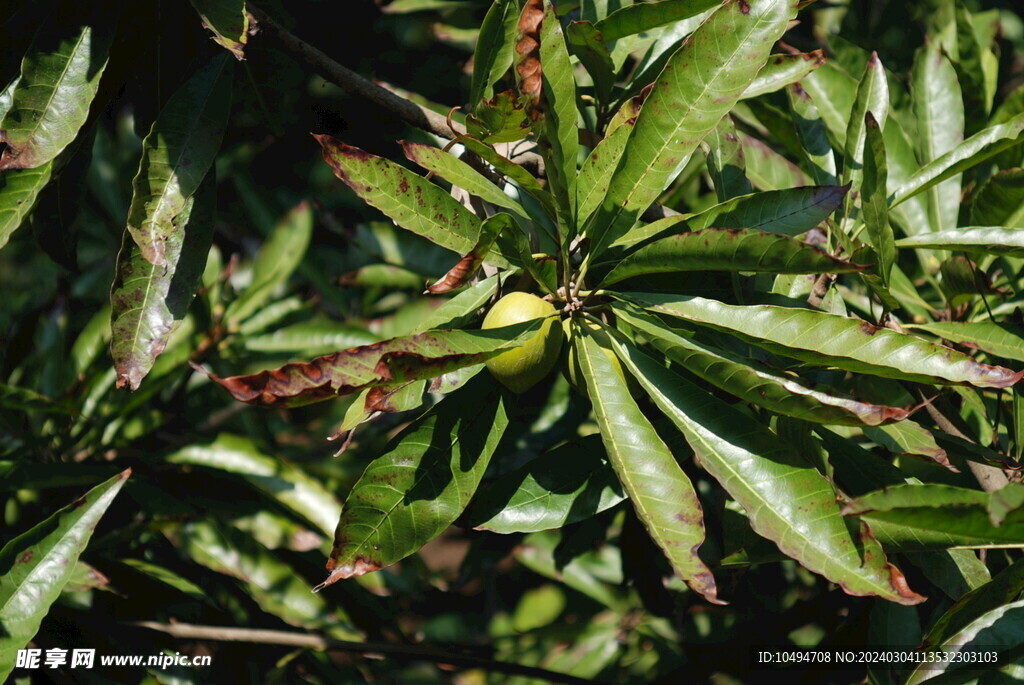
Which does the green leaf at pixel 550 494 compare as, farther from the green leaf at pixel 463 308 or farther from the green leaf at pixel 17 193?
the green leaf at pixel 17 193

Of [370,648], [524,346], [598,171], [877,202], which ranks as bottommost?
[370,648]

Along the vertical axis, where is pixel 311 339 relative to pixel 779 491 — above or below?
above

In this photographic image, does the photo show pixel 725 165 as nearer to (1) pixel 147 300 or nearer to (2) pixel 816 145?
(2) pixel 816 145

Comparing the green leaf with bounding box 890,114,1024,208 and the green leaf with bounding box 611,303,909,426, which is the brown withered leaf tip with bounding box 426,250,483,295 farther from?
the green leaf with bounding box 890,114,1024,208

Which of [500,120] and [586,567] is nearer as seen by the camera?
[500,120]

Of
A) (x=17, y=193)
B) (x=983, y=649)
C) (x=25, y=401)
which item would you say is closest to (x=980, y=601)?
(x=983, y=649)

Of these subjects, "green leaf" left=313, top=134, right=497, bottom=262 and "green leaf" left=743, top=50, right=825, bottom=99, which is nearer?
"green leaf" left=313, top=134, right=497, bottom=262

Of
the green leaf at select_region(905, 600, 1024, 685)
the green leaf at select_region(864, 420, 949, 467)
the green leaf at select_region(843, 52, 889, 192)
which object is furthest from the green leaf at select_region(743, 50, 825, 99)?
the green leaf at select_region(905, 600, 1024, 685)
